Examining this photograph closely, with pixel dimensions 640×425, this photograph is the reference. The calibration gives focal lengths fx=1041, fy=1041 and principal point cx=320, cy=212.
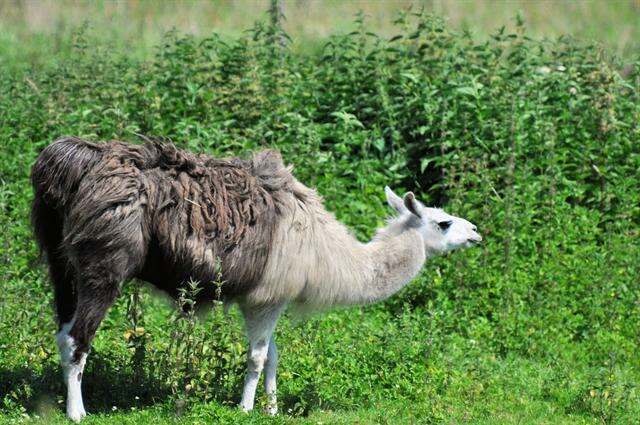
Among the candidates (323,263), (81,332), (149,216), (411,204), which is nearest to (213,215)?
(149,216)

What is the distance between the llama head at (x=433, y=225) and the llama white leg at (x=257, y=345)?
143 centimetres

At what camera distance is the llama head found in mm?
8359

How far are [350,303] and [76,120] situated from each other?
4985 mm

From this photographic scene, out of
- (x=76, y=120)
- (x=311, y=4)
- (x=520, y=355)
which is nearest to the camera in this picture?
(x=520, y=355)

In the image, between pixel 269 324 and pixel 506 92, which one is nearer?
pixel 269 324

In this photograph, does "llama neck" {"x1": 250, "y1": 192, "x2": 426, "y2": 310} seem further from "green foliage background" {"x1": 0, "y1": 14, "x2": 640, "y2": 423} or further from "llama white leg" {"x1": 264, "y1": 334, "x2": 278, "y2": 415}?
"green foliage background" {"x1": 0, "y1": 14, "x2": 640, "y2": 423}

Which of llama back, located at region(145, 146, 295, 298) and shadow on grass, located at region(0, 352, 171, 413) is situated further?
shadow on grass, located at region(0, 352, 171, 413)

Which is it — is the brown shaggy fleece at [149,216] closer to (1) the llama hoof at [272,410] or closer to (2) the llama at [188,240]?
(2) the llama at [188,240]

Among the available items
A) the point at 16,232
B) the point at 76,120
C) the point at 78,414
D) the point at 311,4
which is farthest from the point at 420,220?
the point at 311,4

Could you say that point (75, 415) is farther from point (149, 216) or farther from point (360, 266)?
point (360, 266)

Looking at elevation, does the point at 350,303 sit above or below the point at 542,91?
below

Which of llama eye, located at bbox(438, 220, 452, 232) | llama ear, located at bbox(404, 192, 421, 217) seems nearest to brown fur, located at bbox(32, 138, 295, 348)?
llama ear, located at bbox(404, 192, 421, 217)

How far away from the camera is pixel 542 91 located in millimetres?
12344

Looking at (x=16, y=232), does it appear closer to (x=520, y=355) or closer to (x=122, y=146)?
(x=122, y=146)
